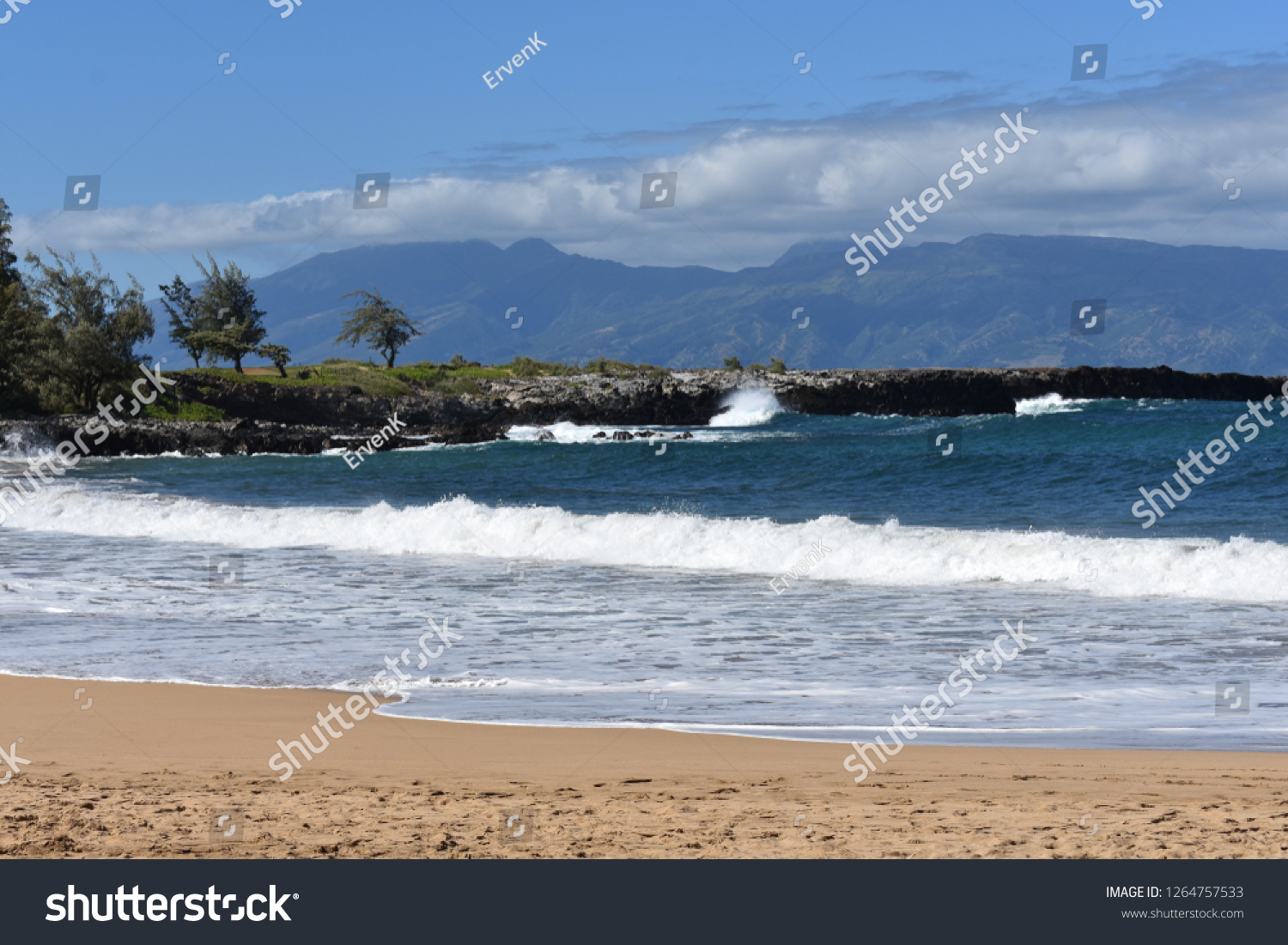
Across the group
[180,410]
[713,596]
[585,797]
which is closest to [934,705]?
[585,797]

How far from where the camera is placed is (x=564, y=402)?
222ft

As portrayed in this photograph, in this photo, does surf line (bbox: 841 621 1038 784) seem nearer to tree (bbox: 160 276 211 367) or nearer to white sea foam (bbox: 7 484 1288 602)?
white sea foam (bbox: 7 484 1288 602)

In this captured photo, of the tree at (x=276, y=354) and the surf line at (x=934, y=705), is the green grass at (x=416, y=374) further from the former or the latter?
the surf line at (x=934, y=705)

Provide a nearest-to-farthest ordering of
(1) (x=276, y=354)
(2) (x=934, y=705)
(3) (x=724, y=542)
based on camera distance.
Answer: (2) (x=934, y=705)
(3) (x=724, y=542)
(1) (x=276, y=354)

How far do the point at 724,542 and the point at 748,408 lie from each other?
55.3 meters

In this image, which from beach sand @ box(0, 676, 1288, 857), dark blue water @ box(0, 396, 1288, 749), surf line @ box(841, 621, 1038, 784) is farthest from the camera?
dark blue water @ box(0, 396, 1288, 749)

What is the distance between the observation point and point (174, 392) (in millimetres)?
58250

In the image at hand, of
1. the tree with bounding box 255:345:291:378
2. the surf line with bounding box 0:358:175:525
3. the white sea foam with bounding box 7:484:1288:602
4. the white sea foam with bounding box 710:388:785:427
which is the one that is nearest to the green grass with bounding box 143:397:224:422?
the surf line with bounding box 0:358:175:525

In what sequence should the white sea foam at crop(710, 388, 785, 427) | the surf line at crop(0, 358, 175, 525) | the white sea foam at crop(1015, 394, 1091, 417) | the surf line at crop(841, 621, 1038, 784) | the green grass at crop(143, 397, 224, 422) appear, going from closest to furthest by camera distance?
the surf line at crop(841, 621, 1038, 784), the surf line at crop(0, 358, 175, 525), the green grass at crop(143, 397, 224, 422), the white sea foam at crop(710, 388, 785, 427), the white sea foam at crop(1015, 394, 1091, 417)

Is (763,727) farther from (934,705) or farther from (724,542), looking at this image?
(724,542)

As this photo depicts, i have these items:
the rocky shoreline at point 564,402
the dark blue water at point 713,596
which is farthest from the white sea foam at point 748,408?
the dark blue water at point 713,596

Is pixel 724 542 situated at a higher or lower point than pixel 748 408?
lower

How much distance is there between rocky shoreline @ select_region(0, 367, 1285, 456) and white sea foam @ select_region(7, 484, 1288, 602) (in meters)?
23.2

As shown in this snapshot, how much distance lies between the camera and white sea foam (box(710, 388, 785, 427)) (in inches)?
2808
